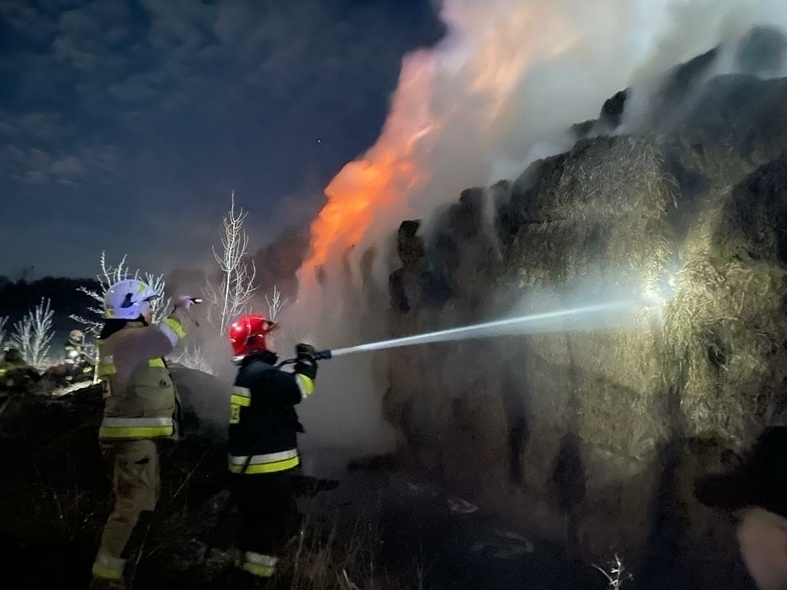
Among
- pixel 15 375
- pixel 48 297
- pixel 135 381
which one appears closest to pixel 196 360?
pixel 15 375

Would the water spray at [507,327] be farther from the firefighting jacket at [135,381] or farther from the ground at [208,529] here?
the ground at [208,529]

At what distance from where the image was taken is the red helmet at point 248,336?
4688 millimetres

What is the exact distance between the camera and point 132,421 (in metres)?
4.12

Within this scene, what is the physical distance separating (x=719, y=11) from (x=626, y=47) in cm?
269

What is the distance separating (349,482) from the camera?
11000 mm

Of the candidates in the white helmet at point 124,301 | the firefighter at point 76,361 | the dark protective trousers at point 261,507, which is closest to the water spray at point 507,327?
the dark protective trousers at point 261,507

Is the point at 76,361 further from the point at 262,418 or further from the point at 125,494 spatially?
the point at 262,418

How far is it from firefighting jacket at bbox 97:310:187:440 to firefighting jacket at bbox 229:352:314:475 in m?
0.58

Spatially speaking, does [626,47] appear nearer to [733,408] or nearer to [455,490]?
[733,408]

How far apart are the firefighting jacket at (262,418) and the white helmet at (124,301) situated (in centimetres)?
110

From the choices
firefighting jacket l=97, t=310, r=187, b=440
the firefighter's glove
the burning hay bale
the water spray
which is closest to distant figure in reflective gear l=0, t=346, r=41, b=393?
the water spray

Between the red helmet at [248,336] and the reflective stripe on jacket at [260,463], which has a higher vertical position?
the red helmet at [248,336]

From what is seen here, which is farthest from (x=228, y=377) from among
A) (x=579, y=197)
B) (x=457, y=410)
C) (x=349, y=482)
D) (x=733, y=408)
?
(x=733, y=408)

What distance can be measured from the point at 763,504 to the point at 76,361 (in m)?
14.7
